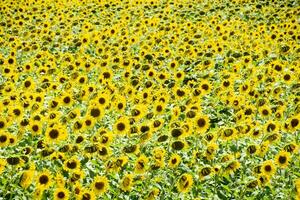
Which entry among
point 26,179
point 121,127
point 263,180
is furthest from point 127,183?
point 263,180

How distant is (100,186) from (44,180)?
0.64m

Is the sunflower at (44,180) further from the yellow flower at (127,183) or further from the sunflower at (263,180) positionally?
the sunflower at (263,180)

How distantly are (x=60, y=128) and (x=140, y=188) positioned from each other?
1511 millimetres

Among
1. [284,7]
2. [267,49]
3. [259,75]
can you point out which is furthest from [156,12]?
[259,75]

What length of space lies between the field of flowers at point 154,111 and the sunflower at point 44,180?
0.04 ft

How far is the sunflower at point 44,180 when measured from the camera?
5996 mm

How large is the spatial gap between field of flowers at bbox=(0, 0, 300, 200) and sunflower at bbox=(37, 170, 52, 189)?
0.01m

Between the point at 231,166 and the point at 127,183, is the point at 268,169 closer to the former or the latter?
the point at 231,166

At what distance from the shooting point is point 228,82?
8.88 m

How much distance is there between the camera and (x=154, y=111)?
25.9 ft

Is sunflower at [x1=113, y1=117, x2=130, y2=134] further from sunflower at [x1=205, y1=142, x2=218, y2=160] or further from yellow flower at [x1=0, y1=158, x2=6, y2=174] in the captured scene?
yellow flower at [x1=0, y1=158, x2=6, y2=174]

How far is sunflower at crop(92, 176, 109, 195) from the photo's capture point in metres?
5.93

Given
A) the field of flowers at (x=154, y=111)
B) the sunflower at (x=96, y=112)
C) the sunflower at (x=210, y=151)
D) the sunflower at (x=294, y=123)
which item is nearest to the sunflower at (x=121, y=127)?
the field of flowers at (x=154, y=111)

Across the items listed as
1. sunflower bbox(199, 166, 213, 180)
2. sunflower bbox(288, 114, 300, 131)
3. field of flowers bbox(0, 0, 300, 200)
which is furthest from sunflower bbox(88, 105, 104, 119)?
sunflower bbox(288, 114, 300, 131)
